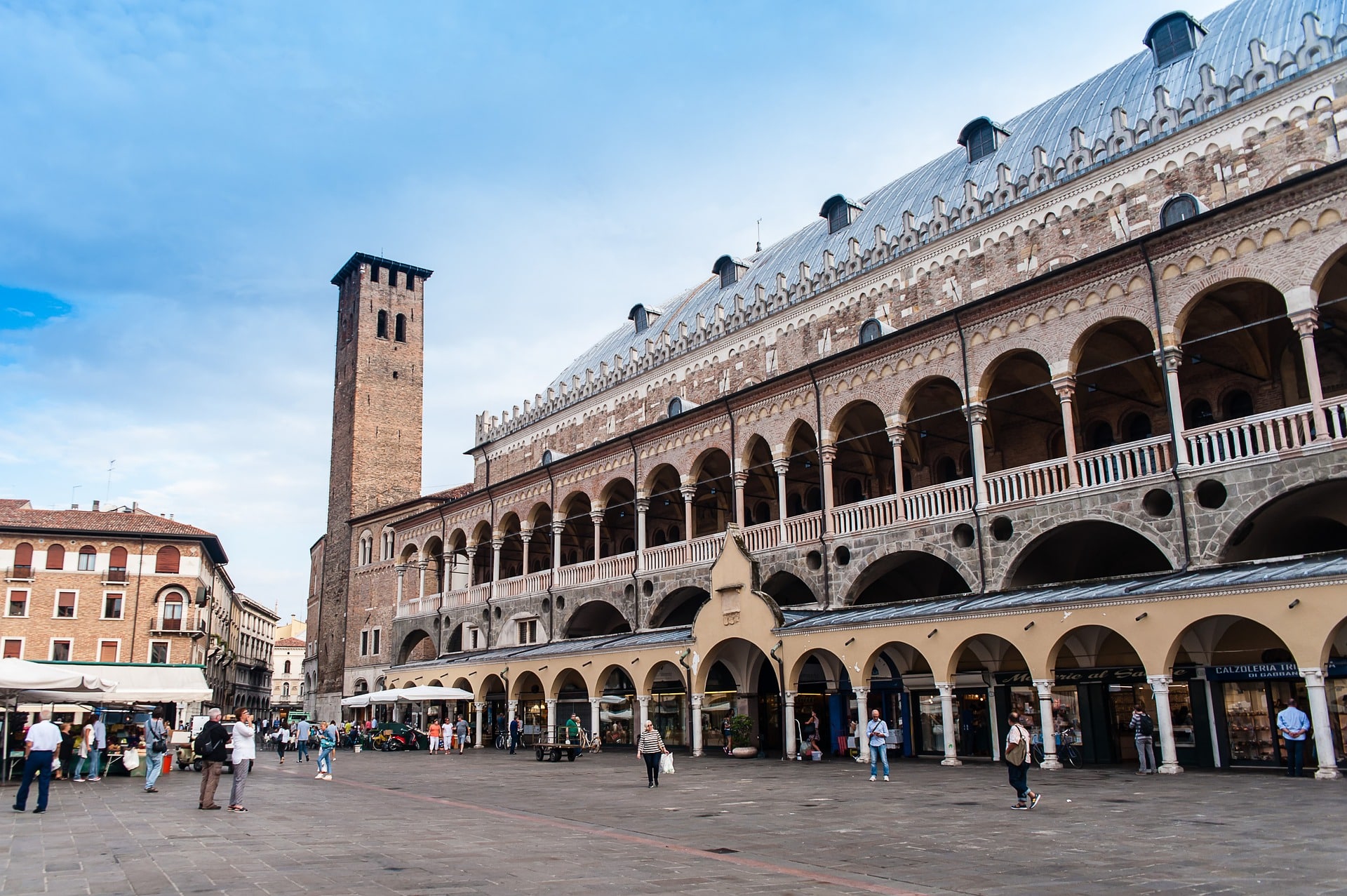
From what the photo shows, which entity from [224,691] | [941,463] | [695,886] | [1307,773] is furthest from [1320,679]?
[224,691]

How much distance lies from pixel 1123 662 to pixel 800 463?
11.6 metres

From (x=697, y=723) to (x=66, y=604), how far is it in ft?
117

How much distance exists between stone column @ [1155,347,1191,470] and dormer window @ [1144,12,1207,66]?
11088mm

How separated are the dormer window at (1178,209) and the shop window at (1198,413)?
13.6 feet

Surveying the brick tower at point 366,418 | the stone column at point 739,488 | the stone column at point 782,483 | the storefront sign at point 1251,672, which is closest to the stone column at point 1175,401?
the storefront sign at point 1251,672

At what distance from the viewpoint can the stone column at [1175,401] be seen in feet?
61.8

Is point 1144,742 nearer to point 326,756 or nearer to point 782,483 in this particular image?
point 782,483

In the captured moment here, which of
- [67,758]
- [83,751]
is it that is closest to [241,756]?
[83,751]

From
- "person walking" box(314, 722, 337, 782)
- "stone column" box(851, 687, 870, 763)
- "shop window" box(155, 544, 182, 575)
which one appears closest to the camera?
"stone column" box(851, 687, 870, 763)

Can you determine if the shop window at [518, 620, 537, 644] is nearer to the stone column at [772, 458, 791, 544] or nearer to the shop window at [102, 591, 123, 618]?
the stone column at [772, 458, 791, 544]

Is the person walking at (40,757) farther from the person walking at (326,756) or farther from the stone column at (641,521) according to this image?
the stone column at (641,521)

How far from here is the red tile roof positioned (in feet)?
156

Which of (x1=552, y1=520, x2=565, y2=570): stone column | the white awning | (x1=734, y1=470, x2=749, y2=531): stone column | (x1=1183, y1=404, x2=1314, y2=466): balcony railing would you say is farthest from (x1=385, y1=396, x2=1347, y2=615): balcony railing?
the white awning

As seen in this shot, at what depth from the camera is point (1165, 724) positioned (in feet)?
55.2
